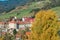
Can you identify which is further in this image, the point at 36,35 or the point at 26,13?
the point at 26,13

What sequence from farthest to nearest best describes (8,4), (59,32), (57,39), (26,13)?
(8,4)
(26,13)
(59,32)
(57,39)

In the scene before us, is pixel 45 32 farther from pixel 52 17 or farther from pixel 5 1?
pixel 5 1

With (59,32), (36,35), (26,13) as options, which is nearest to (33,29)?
(36,35)

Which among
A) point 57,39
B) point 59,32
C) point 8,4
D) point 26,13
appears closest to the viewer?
point 57,39

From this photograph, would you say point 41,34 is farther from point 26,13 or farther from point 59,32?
point 26,13

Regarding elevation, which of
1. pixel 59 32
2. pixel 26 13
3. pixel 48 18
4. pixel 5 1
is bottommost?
pixel 5 1

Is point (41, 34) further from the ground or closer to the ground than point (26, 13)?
further from the ground

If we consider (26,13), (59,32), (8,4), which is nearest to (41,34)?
(59,32)
